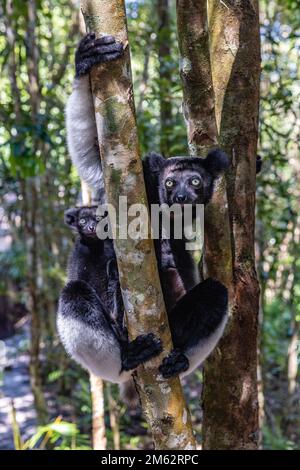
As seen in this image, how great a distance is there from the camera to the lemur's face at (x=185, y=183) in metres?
2.87

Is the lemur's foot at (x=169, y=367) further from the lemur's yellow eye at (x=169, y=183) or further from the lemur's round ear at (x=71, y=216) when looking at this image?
the lemur's round ear at (x=71, y=216)

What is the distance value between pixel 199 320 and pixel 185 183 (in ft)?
2.49

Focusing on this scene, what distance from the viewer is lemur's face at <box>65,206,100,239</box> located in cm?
332

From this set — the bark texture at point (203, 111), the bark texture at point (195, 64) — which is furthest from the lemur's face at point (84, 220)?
the bark texture at point (195, 64)

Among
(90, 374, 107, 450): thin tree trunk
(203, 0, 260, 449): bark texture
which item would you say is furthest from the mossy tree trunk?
(90, 374, 107, 450): thin tree trunk

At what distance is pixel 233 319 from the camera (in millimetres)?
2736

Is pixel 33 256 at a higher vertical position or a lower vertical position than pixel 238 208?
lower

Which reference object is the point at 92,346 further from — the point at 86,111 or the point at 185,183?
the point at 86,111

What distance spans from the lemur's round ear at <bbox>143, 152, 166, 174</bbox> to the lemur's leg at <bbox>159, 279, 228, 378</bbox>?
73 centimetres

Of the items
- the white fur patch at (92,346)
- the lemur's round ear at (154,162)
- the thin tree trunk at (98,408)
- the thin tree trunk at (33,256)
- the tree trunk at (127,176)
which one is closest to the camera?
the tree trunk at (127,176)

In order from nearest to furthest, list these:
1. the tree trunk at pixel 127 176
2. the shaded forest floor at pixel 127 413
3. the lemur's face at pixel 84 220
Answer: the tree trunk at pixel 127 176 < the lemur's face at pixel 84 220 < the shaded forest floor at pixel 127 413

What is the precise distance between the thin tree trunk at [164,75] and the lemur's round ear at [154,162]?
2013 millimetres

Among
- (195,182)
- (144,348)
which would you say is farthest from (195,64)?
(144,348)

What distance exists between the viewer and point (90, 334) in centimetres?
278
